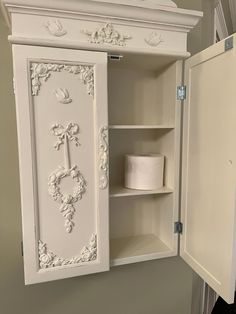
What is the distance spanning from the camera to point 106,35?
93 cm

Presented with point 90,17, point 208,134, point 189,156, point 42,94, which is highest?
point 90,17

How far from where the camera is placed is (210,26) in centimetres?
153

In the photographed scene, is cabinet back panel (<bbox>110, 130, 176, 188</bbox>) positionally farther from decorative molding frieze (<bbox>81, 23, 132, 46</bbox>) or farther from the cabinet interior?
decorative molding frieze (<bbox>81, 23, 132, 46</bbox>)

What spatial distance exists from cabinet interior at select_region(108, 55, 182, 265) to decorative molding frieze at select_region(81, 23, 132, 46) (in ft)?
0.52

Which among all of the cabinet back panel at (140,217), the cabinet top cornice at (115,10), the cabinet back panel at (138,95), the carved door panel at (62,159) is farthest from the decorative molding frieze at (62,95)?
the cabinet back panel at (140,217)

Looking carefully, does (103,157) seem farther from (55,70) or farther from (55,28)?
(55,28)

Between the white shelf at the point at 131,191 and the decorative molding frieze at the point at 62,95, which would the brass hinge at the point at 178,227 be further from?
the decorative molding frieze at the point at 62,95

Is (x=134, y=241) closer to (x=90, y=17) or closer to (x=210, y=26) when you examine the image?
(x=90, y=17)

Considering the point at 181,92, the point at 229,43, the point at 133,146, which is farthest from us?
the point at 133,146

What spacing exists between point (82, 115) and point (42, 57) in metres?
0.25

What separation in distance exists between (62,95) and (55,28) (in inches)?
9.5

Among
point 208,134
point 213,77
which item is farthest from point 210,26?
point 208,134

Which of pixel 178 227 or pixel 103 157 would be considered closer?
pixel 103 157

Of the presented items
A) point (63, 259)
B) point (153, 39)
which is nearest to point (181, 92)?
point (153, 39)
